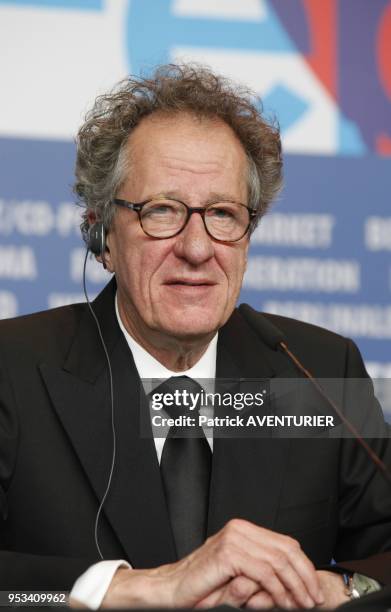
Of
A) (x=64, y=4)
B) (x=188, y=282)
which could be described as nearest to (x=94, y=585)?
(x=188, y=282)

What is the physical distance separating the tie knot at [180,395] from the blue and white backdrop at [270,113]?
2.90 ft

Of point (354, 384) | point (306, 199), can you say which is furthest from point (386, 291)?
point (354, 384)

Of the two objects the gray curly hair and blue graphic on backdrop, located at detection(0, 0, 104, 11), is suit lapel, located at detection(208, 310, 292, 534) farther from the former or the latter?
blue graphic on backdrop, located at detection(0, 0, 104, 11)

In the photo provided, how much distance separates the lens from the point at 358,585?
1.66 metres

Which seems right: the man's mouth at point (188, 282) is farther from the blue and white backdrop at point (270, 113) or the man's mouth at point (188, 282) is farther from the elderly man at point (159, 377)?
the blue and white backdrop at point (270, 113)

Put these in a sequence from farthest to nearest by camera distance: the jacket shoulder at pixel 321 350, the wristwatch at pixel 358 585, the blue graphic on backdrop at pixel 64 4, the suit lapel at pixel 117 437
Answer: the blue graphic on backdrop at pixel 64 4 → the jacket shoulder at pixel 321 350 → the suit lapel at pixel 117 437 → the wristwatch at pixel 358 585

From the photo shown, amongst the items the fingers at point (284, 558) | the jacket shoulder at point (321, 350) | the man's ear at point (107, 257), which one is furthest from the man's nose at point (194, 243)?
the fingers at point (284, 558)

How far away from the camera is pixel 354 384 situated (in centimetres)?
224

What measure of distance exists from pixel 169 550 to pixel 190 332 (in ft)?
1.48

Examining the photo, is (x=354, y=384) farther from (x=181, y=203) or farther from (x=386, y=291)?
(x=386, y=291)

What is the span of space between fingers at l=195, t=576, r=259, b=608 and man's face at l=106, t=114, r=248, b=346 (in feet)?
2.08

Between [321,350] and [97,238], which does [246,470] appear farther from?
[97,238]

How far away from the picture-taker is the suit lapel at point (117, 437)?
1.83 m

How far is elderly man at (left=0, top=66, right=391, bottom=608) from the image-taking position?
1868 millimetres
